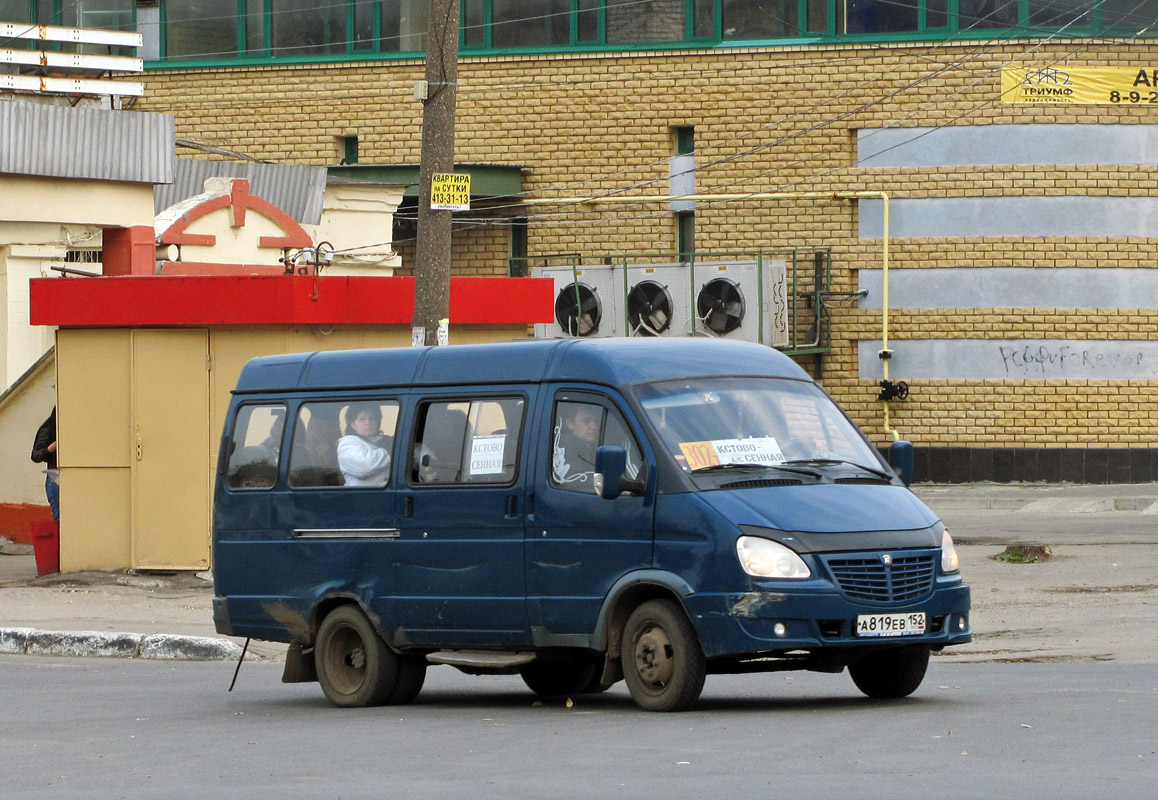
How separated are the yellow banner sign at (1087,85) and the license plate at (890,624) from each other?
19079 millimetres

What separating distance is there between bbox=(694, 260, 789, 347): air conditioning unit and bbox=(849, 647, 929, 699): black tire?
1812cm

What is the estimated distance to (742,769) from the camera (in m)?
7.62

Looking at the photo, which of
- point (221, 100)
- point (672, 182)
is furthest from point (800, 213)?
point (221, 100)

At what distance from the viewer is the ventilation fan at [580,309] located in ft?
96.4

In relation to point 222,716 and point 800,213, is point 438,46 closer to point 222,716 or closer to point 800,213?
point 222,716

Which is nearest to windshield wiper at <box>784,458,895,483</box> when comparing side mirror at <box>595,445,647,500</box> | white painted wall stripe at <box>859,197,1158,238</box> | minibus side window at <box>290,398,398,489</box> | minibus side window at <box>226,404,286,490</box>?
side mirror at <box>595,445,647,500</box>

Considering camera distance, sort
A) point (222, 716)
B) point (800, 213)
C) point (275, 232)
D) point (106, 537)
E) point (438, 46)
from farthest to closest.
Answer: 1. point (800, 213)
2. point (275, 232)
3. point (106, 537)
4. point (438, 46)
5. point (222, 716)

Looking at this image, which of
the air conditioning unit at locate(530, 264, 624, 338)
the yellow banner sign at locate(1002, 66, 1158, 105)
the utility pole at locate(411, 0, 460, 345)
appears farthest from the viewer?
the air conditioning unit at locate(530, 264, 624, 338)

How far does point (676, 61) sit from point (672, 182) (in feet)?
6.24

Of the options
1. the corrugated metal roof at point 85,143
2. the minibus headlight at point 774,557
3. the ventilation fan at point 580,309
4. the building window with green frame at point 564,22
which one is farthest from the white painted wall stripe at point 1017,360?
the minibus headlight at point 774,557

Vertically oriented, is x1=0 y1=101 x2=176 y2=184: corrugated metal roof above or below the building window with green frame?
below

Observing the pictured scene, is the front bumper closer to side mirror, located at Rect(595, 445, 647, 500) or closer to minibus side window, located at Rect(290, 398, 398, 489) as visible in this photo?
side mirror, located at Rect(595, 445, 647, 500)

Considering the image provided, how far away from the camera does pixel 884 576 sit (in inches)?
366

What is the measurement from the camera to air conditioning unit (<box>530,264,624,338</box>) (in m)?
29.2
